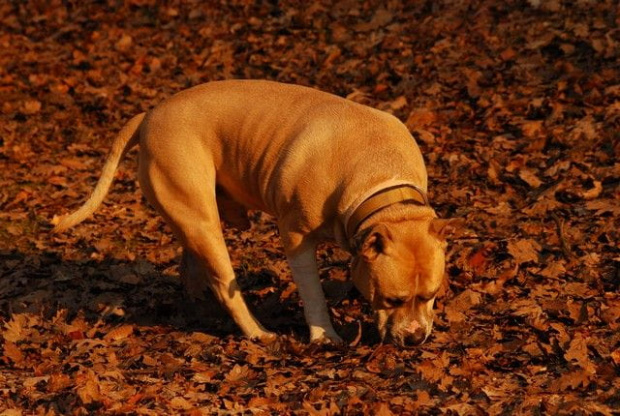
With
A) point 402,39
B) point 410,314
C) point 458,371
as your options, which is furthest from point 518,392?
point 402,39

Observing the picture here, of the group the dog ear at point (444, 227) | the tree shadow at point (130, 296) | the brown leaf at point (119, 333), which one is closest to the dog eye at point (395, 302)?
the dog ear at point (444, 227)

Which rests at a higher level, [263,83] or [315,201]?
[263,83]

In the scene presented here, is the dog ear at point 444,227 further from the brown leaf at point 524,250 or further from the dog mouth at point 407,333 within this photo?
the brown leaf at point 524,250

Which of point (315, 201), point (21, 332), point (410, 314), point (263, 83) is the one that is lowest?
point (21, 332)

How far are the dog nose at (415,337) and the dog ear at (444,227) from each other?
642mm

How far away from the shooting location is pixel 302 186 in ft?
21.3

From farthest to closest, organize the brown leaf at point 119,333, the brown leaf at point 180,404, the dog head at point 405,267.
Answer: the brown leaf at point 119,333 → the dog head at point 405,267 → the brown leaf at point 180,404

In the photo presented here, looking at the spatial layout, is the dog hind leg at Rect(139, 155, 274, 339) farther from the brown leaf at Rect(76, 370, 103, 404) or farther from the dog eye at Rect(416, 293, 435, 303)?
the dog eye at Rect(416, 293, 435, 303)

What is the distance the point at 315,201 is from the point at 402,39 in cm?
687

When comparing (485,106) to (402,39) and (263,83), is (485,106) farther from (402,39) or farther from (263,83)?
(263,83)

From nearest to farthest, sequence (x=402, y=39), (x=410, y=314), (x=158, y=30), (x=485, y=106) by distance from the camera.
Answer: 1. (x=410, y=314)
2. (x=485, y=106)
3. (x=402, y=39)
4. (x=158, y=30)

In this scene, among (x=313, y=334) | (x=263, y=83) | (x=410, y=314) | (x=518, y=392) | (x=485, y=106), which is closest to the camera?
(x=518, y=392)

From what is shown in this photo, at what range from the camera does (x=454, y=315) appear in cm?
695

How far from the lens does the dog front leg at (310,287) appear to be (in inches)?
262
